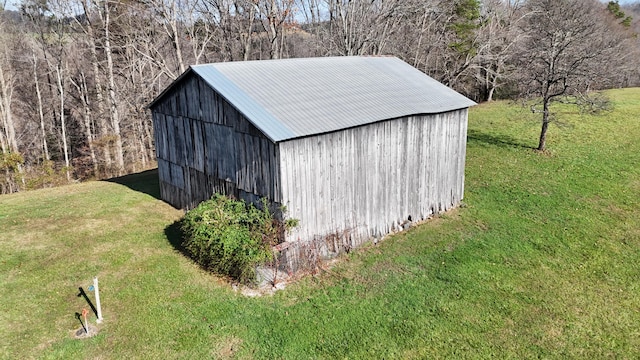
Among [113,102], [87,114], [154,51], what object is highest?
[154,51]

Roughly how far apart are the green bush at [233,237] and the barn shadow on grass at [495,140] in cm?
1730

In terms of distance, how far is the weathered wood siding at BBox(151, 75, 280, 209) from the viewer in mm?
11367

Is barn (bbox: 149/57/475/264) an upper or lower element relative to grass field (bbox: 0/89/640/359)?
upper

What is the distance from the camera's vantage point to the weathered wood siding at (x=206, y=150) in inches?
448

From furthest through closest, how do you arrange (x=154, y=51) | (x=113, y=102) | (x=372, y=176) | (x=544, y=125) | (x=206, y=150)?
(x=154, y=51), (x=113, y=102), (x=544, y=125), (x=206, y=150), (x=372, y=176)

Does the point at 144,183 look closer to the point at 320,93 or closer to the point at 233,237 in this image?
the point at 233,237

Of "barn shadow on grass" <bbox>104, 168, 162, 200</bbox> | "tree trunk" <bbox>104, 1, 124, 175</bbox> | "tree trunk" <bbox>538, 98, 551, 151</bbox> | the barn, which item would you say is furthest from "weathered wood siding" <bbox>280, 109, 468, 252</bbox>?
"tree trunk" <bbox>104, 1, 124, 175</bbox>

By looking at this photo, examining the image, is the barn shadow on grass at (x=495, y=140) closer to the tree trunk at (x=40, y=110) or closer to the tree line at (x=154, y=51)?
the tree line at (x=154, y=51)

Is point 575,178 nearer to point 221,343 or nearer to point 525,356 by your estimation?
point 525,356

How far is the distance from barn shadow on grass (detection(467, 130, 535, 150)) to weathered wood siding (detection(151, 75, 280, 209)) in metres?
17.0

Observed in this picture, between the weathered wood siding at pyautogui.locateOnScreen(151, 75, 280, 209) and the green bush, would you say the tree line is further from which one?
the green bush

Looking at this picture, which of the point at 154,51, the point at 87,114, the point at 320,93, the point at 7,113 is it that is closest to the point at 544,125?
the point at 320,93

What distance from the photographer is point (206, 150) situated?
43.7 feet

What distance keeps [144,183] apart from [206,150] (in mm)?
7825
